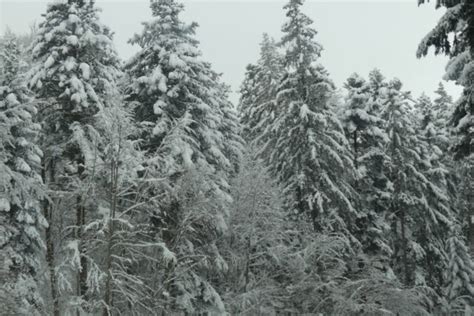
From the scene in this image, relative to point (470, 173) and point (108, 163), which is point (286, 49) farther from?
point (470, 173)

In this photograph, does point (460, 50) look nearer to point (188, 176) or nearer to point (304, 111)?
point (188, 176)

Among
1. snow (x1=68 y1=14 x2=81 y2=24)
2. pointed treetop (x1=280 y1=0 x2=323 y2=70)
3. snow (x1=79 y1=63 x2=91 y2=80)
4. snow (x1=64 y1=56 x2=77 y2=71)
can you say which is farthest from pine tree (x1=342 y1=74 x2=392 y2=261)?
snow (x1=68 y1=14 x2=81 y2=24)

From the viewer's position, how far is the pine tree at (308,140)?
22156mm

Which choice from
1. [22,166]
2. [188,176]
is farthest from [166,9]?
[22,166]

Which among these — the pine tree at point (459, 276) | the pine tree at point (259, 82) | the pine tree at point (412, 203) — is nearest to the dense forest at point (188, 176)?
the pine tree at point (412, 203)

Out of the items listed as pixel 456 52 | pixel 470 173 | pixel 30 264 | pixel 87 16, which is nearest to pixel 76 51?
pixel 87 16

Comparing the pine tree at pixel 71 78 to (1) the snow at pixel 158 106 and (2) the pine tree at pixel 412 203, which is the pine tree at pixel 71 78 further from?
(2) the pine tree at pixel 412 203

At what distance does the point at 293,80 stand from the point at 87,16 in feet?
31.8

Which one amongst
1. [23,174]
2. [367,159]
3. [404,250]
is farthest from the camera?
[404,250]

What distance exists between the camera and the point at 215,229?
20422 millimetres

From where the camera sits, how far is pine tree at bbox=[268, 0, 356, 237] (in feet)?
72.7

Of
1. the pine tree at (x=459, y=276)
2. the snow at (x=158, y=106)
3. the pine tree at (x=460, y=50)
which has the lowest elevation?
the pine tree at (x=459, y=276)

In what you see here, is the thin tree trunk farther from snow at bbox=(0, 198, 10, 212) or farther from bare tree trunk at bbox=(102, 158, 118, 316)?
snow at bbox=(0, 198, 10, 212)

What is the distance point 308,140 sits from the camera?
2217 cm
